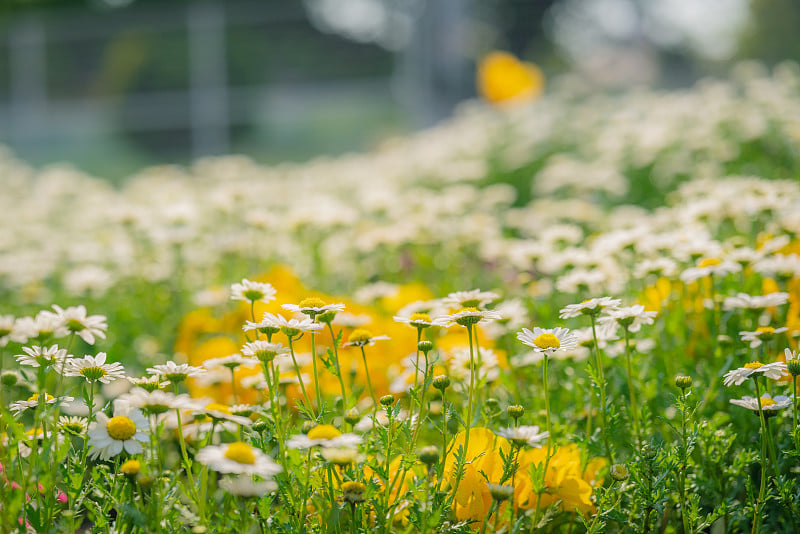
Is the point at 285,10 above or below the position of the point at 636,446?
above

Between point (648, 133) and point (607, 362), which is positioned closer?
point (607, 362)

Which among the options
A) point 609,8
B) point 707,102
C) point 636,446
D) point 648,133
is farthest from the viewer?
point 609,8

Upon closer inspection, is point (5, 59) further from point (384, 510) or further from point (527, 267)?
point (384, 510)

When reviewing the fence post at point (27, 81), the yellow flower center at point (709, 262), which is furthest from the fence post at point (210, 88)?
the yellow flower center at point (709, 262)

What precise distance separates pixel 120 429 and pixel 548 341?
58 cm

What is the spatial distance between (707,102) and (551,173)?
1.39 metres

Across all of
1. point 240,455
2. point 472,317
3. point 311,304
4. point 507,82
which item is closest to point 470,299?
point 472,317

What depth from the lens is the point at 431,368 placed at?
0.98m

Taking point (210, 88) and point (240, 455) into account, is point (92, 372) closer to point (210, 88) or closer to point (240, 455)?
point (240, 455)

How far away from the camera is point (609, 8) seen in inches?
Result: 379

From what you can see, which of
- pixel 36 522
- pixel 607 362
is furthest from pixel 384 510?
pixel 607 362

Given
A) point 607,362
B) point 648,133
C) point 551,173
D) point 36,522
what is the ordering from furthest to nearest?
point 648,133
point 551,173
point 607,362
point 36,522

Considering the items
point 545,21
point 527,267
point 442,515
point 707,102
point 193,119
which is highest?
point 545,21

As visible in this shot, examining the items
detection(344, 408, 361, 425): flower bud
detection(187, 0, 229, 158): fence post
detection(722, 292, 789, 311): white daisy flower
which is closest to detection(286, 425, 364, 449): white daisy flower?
detection(344, 408, 361, 425): flower bud
